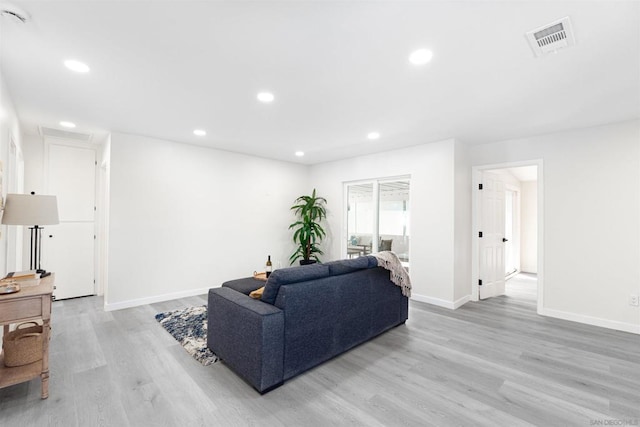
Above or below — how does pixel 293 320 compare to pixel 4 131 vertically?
below

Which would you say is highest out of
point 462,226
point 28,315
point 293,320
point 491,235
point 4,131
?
point 4,131

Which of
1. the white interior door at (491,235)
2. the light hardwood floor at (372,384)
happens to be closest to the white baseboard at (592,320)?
the light hardwood floor at (372,384)

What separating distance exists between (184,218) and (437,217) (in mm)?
3942

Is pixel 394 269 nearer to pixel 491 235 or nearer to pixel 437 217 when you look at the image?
pixel 437 217

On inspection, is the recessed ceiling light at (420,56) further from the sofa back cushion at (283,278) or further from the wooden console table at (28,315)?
the wooden console table at (28,315)

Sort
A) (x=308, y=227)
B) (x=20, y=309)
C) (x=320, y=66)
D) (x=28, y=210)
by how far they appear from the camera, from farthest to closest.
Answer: (x=308, y=227) < (x=28, y=210) < (x=320, y=66) < (x=20, y=309)

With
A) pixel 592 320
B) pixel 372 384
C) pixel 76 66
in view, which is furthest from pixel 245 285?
pixel 592 320

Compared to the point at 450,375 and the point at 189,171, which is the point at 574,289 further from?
the point at 189,171

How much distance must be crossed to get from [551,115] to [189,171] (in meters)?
4.95

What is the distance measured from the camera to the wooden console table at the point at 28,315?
76.2 inches

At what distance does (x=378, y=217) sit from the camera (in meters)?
5.37

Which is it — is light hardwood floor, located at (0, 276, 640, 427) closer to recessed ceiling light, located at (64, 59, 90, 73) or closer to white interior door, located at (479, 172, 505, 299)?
white interior door, located at (479, 172, 505, 299)

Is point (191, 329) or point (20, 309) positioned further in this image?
point (191, 329)

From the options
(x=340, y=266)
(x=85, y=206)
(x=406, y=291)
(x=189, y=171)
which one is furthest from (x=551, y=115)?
(x=85, y=206)
